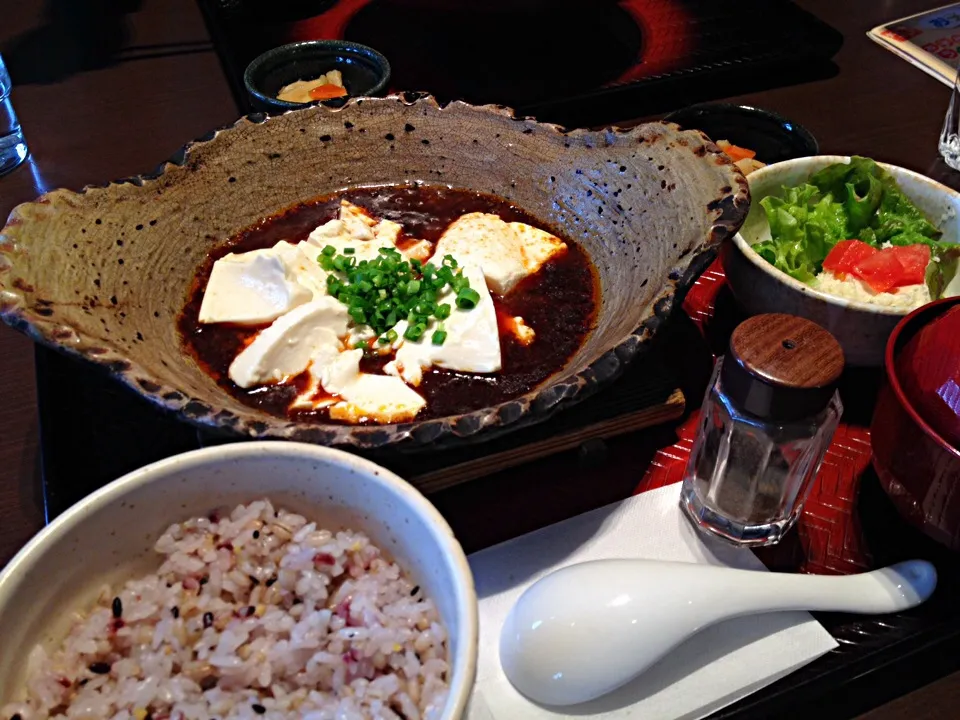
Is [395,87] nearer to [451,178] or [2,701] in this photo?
[451,178]

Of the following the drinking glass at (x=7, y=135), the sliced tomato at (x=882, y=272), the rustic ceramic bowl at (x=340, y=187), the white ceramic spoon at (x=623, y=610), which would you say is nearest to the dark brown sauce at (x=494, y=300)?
the rustic ceramic bowl at (x=340, y=187)

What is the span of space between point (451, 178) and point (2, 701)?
68.1 inches

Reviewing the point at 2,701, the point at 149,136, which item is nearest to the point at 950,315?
the point at 2,701

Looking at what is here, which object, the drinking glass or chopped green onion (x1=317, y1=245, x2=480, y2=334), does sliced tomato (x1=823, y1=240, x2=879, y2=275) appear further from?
the drinking glass

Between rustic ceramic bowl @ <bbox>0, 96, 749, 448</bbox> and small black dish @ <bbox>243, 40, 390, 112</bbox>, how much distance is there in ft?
1.75

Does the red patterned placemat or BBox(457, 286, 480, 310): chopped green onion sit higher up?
BBox(457, 286, 480, 310): chopped green onion

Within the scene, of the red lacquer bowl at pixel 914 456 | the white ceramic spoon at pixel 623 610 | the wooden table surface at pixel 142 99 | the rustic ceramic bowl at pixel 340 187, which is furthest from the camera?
the wooden table surface at pixel 142 99

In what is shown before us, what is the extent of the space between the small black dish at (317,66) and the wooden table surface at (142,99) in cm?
27

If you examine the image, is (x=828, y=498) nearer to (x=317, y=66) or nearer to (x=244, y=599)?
(x=244, y=599)

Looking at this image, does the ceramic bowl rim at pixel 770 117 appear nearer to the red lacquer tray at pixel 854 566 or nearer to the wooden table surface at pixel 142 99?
the wooden table surface at pixel 142 99

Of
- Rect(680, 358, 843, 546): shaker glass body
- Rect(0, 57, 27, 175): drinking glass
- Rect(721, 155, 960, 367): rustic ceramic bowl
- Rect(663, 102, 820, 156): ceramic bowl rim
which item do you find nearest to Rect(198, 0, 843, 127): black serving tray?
Rect(663, 102, 820, 156): ceramic bowl rim

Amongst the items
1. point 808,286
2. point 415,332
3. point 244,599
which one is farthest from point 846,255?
point 244,599

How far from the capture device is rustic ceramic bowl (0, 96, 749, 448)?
1.41 metres

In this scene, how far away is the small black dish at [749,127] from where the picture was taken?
7.81ft
